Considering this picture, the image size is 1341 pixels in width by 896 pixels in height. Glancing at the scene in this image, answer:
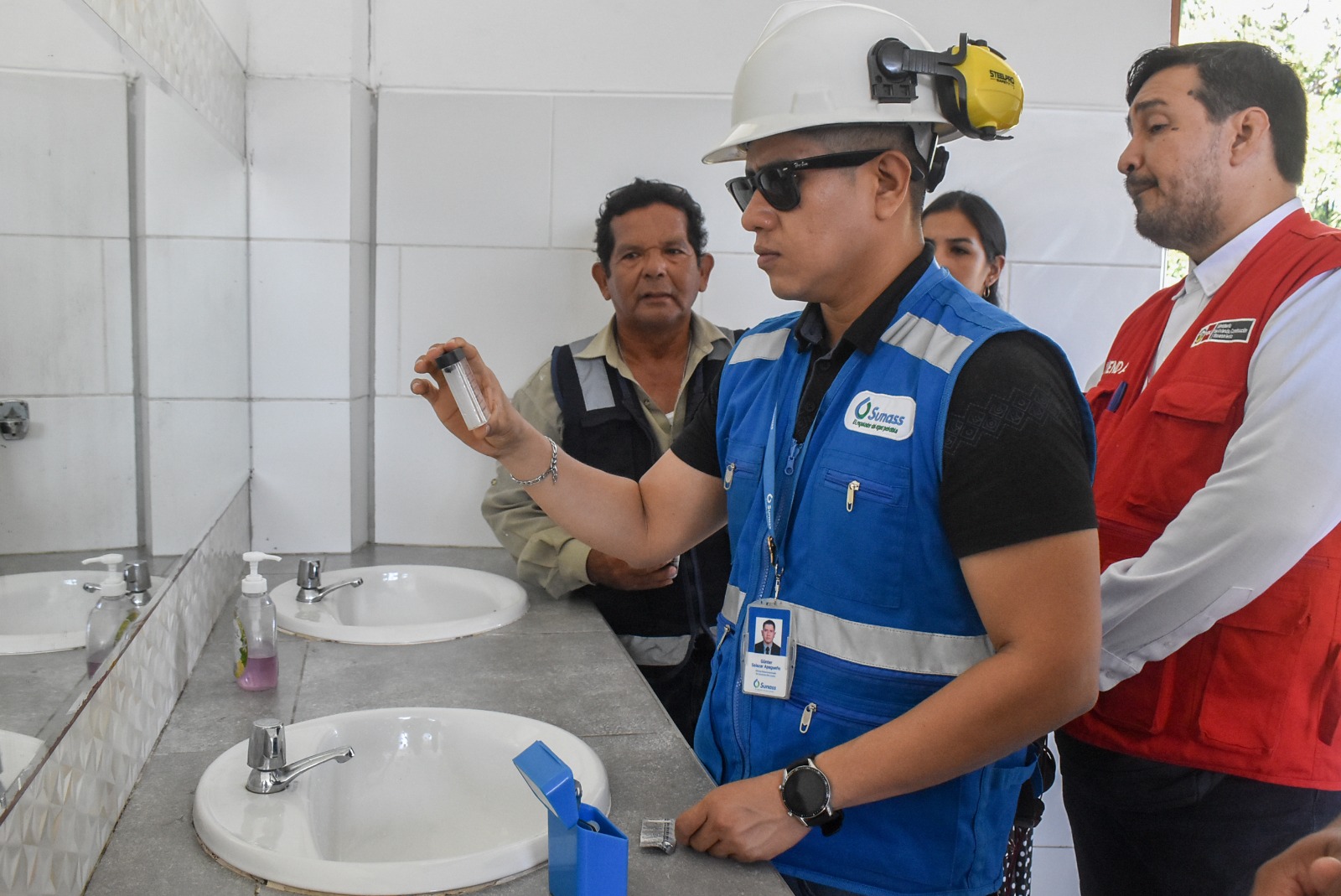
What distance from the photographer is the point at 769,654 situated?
117 centimetres

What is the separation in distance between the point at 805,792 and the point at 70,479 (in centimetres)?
83

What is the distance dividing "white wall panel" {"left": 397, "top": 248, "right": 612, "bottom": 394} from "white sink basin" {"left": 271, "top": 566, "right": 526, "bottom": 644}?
52 cm

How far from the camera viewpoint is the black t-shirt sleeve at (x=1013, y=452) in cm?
99

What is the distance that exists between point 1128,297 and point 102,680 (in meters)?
2.58

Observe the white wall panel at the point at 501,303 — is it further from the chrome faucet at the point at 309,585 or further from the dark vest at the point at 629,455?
the chrome faucet at the point at 309,585

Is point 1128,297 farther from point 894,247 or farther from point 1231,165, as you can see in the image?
point 894,247

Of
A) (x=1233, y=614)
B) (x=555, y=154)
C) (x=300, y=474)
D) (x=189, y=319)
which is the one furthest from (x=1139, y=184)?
(x=300, y=474)

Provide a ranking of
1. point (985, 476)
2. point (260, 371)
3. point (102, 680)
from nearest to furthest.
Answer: point (985, 476) < point (102, 680) < point (260, 371)

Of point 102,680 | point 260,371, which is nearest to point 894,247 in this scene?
point 102,680

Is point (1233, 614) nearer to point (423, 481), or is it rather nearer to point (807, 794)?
point (807, 794)

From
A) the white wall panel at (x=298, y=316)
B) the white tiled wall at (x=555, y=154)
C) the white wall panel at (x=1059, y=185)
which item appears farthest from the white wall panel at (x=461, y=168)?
the white wall panel at (x=1059, y=185)

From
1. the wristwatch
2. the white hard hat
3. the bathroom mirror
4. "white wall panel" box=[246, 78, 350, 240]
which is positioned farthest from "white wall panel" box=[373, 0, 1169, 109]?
the wristwatch

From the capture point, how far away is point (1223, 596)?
1.39 m

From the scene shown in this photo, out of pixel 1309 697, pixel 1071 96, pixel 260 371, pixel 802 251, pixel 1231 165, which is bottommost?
pixel 1309 697
